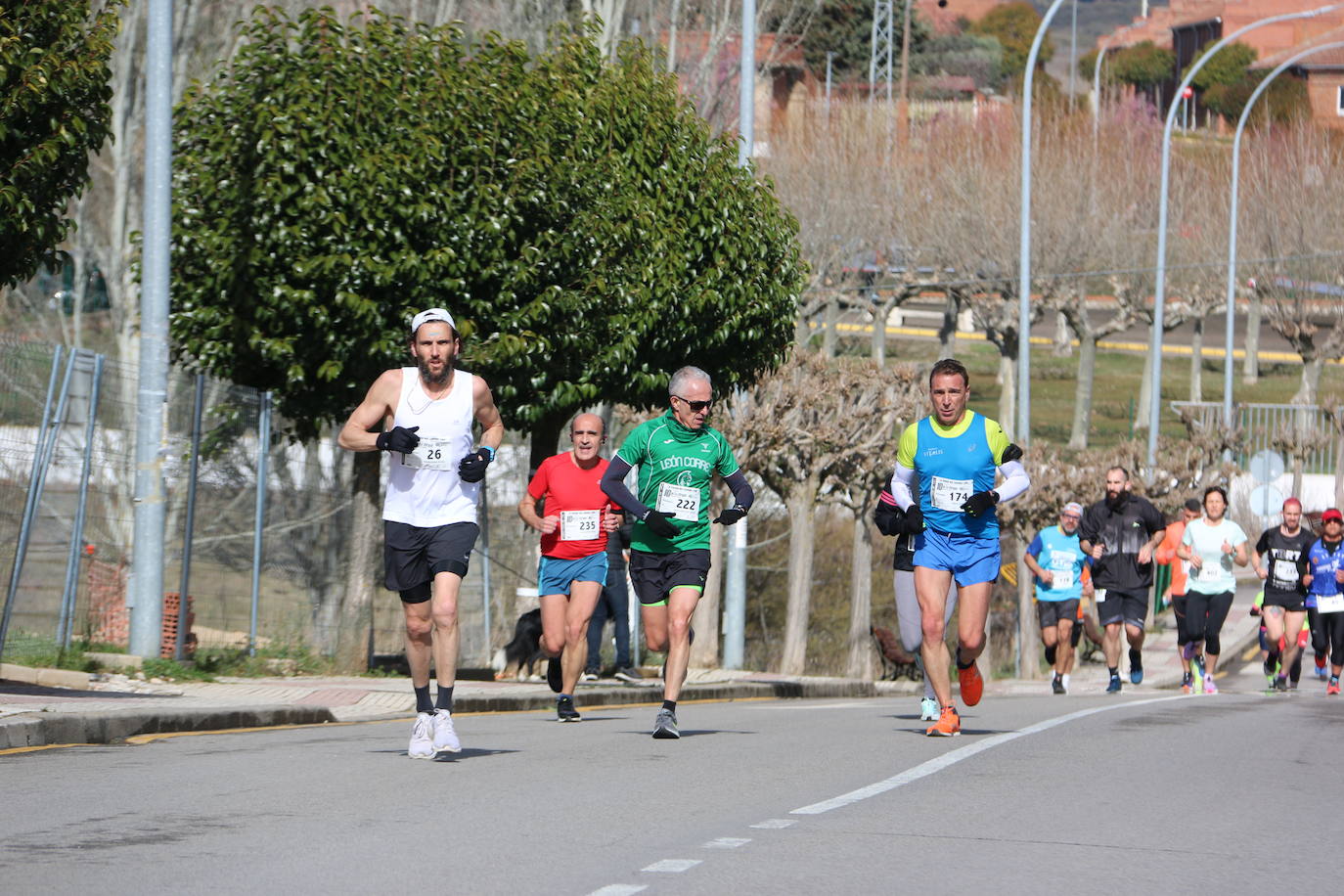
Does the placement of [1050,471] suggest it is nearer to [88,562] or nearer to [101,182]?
[101,182]

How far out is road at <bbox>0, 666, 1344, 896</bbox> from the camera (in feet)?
21.2

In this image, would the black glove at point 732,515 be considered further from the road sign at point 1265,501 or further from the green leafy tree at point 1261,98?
the green leafy tree at point 1261,98

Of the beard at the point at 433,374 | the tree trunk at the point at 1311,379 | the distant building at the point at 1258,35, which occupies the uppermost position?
the distant building at the point at 1258,35

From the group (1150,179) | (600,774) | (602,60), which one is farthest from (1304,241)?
(600,774)

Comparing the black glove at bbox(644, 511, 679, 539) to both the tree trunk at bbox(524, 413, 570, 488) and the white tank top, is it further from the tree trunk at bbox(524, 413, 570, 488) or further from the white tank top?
the tree trunk at bbox(524, 413, 570, 488)

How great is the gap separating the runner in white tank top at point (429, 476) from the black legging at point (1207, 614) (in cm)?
1240

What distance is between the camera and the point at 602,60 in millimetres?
19391

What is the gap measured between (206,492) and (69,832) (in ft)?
32.7

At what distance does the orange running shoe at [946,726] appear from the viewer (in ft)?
37.6

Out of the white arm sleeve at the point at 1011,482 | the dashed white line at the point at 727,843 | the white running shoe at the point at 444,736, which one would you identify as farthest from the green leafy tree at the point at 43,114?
the dashed white line at the point at 727,843

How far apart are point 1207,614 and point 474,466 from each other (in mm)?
12878

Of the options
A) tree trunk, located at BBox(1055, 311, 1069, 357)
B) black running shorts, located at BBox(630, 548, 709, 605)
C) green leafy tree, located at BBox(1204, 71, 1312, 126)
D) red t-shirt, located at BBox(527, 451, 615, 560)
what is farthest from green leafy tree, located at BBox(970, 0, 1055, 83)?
black running shorts, located at BBox(630, 548, 709, 605)

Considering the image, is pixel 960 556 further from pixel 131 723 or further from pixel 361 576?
pixel 361 576

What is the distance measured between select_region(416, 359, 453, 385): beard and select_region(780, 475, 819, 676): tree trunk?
17798mm
